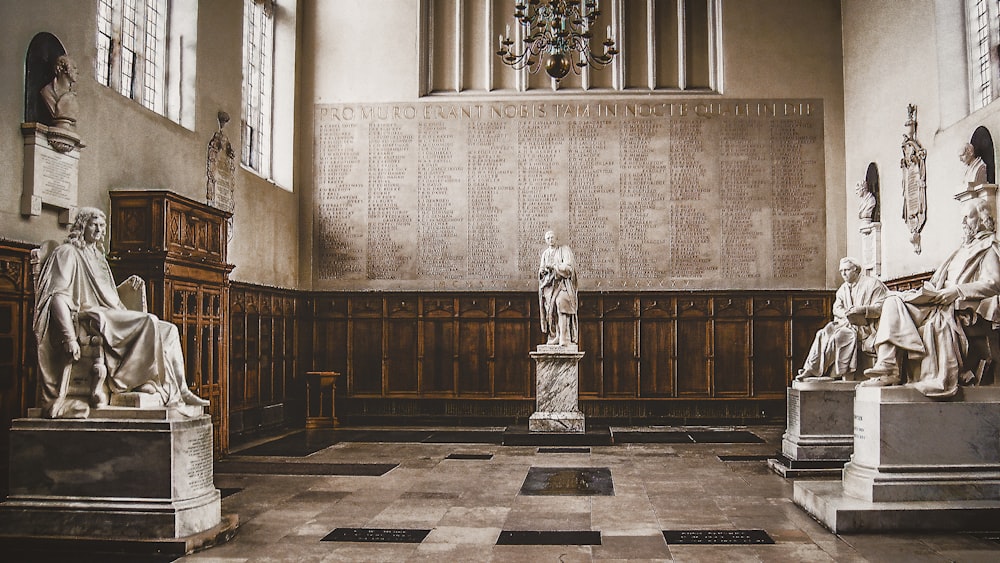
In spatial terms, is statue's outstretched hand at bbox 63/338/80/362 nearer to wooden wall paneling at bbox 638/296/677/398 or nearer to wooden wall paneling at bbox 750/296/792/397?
wooden wall paneling at bbox 638/296/677/398

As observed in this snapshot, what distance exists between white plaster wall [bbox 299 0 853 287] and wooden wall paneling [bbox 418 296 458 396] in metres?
2.21

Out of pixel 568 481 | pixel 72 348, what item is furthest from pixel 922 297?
pixel 72 348

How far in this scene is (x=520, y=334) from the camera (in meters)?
13.8

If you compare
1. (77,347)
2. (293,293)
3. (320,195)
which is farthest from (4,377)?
(320,195)

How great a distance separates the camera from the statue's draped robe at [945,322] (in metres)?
6.14

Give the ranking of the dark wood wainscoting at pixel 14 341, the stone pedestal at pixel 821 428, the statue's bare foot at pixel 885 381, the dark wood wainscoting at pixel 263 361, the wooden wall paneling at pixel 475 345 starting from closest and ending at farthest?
the statue's bare foot at pixel 885 381 → the dark wood wainscoting at pixel 14 341 → the stone pedestal at pixel 821 428 → the dark wood wainscoting at pixel 263 361 → the wooden wall paneling at pixel 475 345

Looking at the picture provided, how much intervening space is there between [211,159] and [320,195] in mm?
3339

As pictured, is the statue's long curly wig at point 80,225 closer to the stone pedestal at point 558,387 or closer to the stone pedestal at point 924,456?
the stone pedestal at point 924,456

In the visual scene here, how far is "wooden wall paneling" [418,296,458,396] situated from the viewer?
13820mm

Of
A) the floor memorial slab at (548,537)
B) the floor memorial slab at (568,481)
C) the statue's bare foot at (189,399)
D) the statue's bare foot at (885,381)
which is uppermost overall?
the statue's bare foot at (885,381)

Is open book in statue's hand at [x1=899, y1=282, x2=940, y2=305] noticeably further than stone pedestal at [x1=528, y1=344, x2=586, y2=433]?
No

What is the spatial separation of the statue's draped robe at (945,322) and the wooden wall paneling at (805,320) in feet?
23.8

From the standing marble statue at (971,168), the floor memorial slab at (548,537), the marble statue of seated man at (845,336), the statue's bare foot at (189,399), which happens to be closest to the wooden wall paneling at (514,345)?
the marble statue of seated man at (845,336)

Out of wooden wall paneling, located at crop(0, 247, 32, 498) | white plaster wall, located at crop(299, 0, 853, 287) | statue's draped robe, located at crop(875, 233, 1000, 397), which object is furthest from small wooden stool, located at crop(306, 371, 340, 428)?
statue's draped robe, located at crop(875, 233, 1000, 397)
